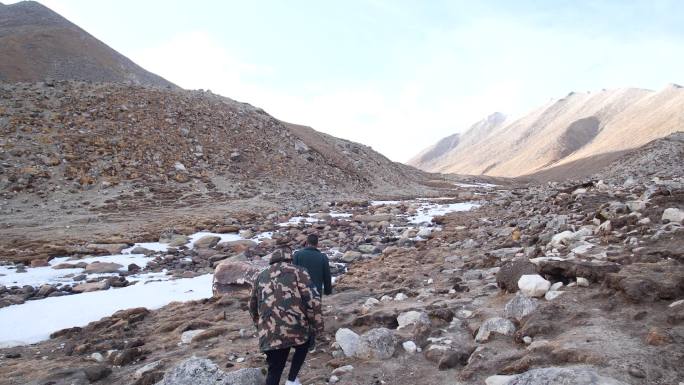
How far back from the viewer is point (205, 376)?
4.50 metres

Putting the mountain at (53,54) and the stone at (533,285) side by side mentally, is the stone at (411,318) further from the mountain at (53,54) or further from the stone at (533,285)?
the mountain at (53,54)

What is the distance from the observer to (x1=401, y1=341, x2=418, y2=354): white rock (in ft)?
16.3

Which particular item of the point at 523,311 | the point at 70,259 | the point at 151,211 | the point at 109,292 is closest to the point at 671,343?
the point at 523,311

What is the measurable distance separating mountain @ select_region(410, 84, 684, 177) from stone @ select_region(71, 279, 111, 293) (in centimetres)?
7720

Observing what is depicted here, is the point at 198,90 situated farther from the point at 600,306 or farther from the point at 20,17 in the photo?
the point at 20,17

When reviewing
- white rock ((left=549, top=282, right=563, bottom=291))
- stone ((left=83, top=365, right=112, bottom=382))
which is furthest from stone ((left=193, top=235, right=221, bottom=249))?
white rock ((left=549, top=282, right=563, bottom=291))

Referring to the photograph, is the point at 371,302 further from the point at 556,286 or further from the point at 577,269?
the point at 577,269

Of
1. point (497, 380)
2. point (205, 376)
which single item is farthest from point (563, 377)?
point (205, 376)

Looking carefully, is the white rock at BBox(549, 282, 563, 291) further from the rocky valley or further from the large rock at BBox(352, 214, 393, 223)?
the large rock at BBox(352, 214, 393, 223)

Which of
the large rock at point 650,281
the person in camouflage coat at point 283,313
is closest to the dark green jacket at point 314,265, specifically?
the person in camouflage coat at point 283,313

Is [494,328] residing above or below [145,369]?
above

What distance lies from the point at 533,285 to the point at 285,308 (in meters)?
3.22

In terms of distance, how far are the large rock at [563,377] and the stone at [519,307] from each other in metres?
1.56

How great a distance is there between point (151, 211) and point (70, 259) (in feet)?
25.9
